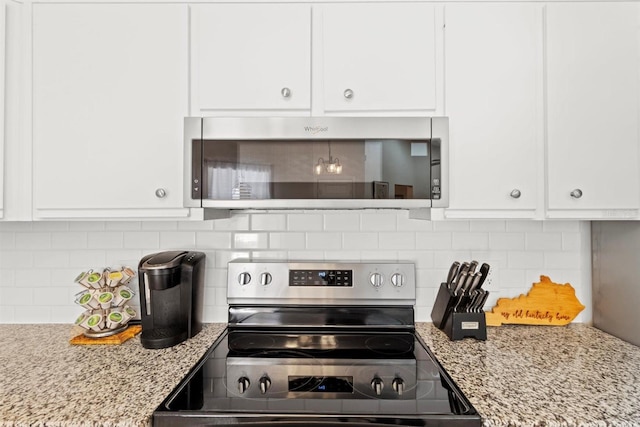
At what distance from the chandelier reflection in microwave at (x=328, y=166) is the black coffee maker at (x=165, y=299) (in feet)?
2.03

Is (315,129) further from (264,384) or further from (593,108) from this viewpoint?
(593,108)

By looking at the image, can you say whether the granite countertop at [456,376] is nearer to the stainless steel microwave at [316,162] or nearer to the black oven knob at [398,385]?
the black oven knob at [398,385]

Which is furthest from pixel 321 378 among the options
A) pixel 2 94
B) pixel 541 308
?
pixel 2 94

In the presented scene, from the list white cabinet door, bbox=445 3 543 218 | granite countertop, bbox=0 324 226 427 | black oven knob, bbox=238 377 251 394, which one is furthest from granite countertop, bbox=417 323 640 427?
granite countertop, bbox=0 324 226 427

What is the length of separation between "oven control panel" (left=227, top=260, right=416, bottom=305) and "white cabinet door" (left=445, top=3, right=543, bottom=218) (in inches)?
16.4

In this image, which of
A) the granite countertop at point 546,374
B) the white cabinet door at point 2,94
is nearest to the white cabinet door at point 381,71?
the granite countertop at point 546,374

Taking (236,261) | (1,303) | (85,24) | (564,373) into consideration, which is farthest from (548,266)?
(1,303)

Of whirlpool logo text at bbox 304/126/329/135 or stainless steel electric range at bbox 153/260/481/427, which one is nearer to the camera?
stainless steel electric range at bbox 153/260/481/427

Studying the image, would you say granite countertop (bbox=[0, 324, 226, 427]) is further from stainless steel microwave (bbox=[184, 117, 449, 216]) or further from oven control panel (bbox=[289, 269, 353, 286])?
stainless steel microwave (bbox=[184, 117, 449, 216])

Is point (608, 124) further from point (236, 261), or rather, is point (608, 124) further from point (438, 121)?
point (236, 261)

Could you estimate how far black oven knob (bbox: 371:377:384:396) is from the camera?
3.50ft

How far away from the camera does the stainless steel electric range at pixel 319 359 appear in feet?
3.05

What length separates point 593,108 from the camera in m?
1.31

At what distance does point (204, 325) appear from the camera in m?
1.63
